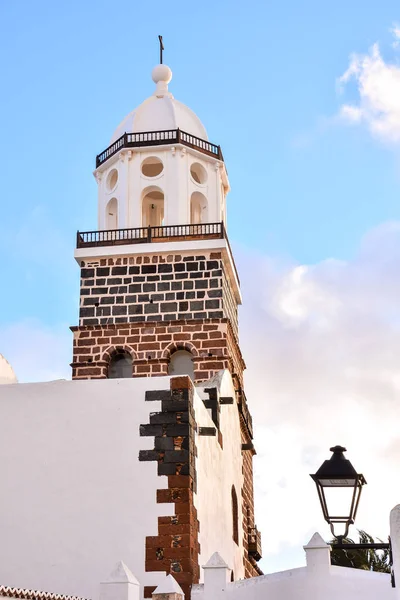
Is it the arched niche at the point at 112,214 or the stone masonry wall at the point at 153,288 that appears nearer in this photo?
the stone masonry wall at the point at 153,288

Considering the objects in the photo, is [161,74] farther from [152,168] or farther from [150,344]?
[150,344]

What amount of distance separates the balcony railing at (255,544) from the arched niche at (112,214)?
23.2ft

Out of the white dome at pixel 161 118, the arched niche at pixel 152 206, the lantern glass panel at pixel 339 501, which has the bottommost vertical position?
the lantern glass panel at pixel 339 501

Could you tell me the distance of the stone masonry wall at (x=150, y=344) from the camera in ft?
59.8

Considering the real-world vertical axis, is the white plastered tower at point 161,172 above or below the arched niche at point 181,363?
above

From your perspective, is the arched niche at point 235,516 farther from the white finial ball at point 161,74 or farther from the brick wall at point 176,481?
the white finial ball at point 161,74

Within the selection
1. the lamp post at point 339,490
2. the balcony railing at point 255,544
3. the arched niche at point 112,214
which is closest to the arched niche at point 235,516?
the balcony railing at point 255,544

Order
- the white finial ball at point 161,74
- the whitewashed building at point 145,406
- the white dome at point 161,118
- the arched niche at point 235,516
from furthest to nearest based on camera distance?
the white finial ball at point 161,74 → the white dome at point 161,118 → the arched niche at point 235,516 → the whitewashed building at point 145,406

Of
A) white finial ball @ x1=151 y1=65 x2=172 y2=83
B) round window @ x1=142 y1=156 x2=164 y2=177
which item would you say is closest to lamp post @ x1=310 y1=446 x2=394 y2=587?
round window @ x1=142 y1=156 x2=164 y2=177

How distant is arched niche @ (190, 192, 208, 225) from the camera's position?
2036 cm

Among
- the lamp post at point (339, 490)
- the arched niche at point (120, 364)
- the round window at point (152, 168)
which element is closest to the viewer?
the lamp post at point (339, 490)

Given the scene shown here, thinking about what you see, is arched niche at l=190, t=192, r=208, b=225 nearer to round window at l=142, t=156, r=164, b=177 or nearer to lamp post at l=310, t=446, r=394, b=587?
round window at l=142, t=156, r=164, b=177

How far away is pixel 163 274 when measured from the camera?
19.0 m

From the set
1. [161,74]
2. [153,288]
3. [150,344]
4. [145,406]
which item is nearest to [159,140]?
[161,74]
